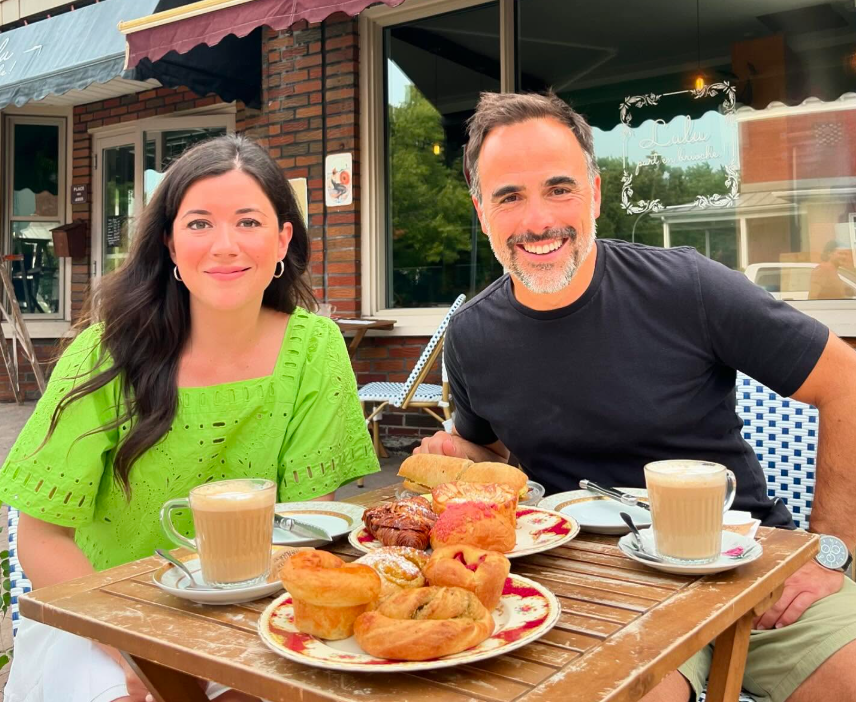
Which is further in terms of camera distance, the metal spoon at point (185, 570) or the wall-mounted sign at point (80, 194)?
the wall-mounted sign at point (80, 194)

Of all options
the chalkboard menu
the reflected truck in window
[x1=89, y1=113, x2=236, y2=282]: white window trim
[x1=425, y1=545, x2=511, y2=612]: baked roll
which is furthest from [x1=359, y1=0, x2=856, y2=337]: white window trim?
[x1=425, y1=545, x2=511, y2=612]: baked roll

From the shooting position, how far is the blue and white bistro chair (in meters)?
2.02

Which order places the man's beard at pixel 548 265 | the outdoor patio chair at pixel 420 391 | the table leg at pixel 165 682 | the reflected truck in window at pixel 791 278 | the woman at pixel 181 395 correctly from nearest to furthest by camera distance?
the table leg at pixel 165 682
the woman at pixel 181 395
the man's beard at pixel 548 265
the reflected truck in window at pixel 791 278
the outdoor patio chair at pixel 420 391

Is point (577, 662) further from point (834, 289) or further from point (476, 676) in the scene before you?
point (834, 289)

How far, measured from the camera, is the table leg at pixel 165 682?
1.08 m

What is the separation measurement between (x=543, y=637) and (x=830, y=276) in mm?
4493

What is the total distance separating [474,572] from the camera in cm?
99

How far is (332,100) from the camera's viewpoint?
5.90 m

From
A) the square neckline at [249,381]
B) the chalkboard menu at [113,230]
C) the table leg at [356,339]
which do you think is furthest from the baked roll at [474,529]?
the chalkboard menu at [113,230]

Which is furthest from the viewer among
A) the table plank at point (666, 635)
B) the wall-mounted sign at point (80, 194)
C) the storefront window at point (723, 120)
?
the wall-mounted sign at point (80, 194)

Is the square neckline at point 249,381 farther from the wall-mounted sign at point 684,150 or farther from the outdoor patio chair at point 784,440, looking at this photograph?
the wall-mounted sign at point 684,150

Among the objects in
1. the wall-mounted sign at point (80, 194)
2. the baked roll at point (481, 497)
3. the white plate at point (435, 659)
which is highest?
the wall-mounted sign at point (80, 194)

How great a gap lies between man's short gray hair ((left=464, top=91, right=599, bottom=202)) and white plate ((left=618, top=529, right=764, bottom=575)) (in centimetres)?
99

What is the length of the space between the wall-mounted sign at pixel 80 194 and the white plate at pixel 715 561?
26.9 feet
